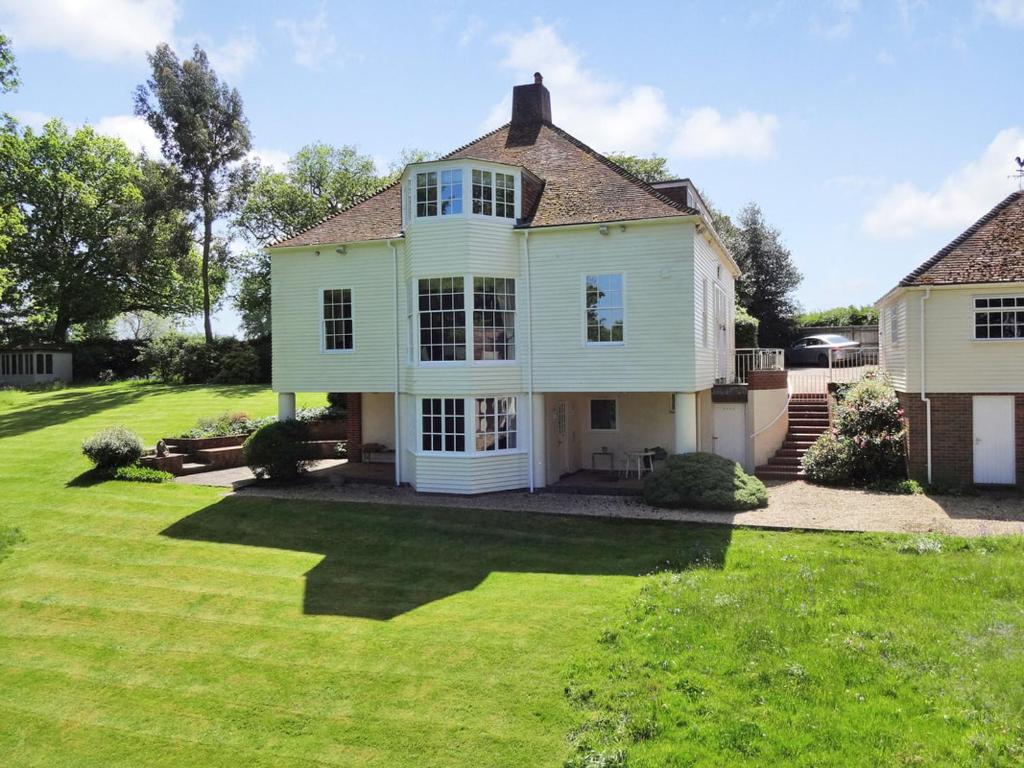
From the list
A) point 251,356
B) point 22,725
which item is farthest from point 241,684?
point 251,356

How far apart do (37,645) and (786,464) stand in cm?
1830

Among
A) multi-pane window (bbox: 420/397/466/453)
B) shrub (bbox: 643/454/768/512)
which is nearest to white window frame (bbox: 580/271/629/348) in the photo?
shrub (bbox: 643/454/768/512)

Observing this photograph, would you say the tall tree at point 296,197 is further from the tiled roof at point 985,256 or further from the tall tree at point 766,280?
the tiled roof at point 985,256

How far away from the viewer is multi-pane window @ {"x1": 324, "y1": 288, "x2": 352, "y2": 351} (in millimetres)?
20766

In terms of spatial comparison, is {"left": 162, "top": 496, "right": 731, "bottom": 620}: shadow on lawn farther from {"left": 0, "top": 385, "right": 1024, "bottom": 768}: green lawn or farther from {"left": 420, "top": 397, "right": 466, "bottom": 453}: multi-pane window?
{"left": 420, "top": 397, "right": 466, "bottom": 453}: multi-pane window

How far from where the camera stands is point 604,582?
11938 mm

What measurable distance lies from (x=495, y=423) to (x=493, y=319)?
2692mm

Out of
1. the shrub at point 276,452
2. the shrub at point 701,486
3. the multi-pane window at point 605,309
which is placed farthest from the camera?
the shrub at point 276,452

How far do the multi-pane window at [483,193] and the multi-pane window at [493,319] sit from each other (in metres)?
1.77

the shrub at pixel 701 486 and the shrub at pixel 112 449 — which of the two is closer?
the shrub at pixel 701 486

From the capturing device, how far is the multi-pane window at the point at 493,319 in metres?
18.4

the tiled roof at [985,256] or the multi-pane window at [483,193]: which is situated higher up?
the multi-pane window at [483,193]

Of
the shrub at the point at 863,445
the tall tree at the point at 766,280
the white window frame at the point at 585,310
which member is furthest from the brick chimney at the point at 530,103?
the tall tree at the point at 766,280

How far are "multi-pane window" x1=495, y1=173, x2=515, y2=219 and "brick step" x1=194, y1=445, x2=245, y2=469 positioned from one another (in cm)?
1130
